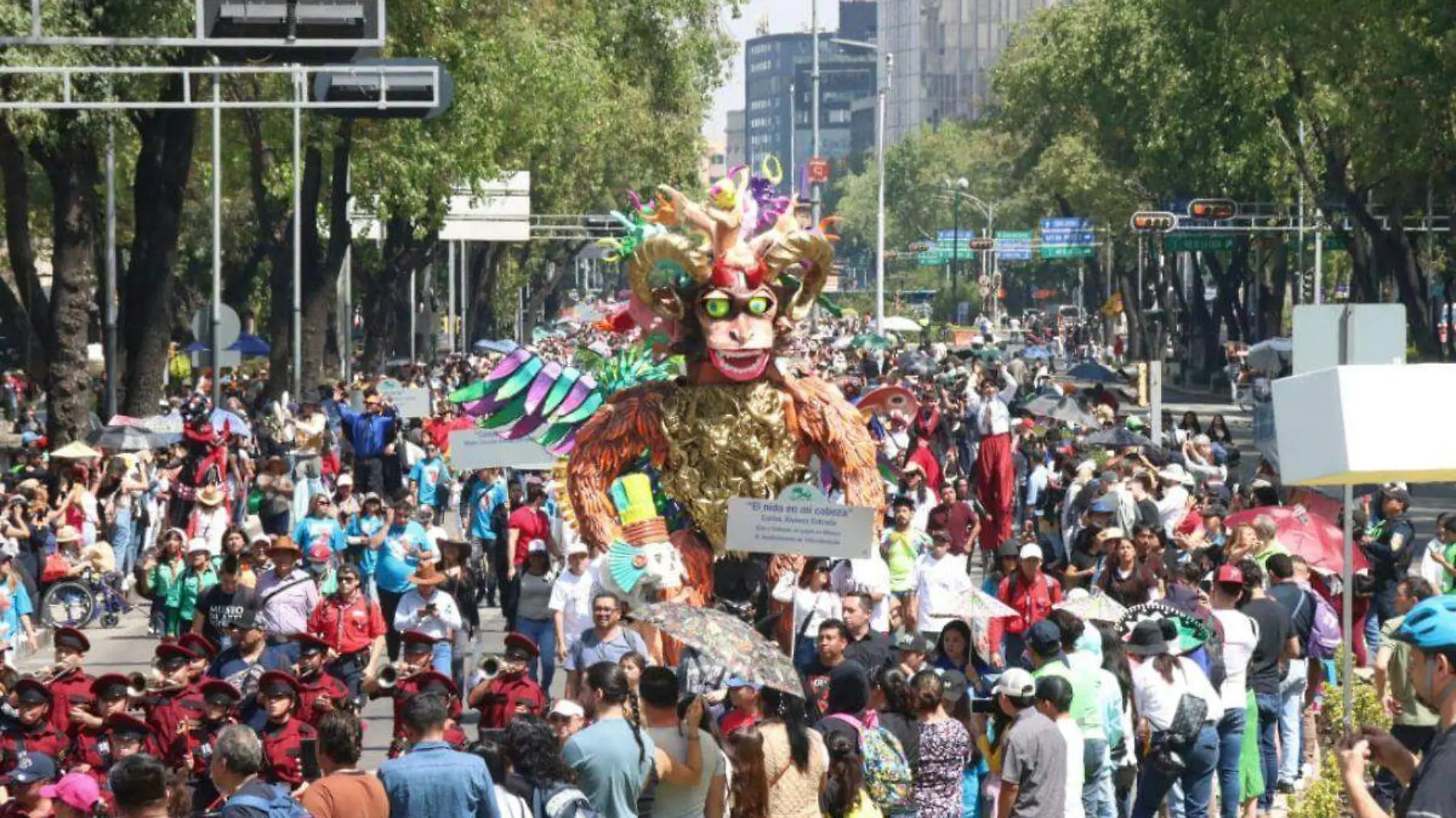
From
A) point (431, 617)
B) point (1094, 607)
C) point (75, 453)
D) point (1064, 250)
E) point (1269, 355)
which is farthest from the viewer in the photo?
point (1064, 250)

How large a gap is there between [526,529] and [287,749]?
7737 millimetres

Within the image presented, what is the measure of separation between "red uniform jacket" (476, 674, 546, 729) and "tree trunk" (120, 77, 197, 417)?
19354mm

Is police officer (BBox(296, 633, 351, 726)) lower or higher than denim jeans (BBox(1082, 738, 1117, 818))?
higher

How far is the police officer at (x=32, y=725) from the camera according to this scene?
12.0 meters

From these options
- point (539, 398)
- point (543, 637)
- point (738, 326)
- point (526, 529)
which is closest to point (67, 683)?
point (543, 637)

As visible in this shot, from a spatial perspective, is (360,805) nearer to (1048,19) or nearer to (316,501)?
(316,501)

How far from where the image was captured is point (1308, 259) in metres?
77.1

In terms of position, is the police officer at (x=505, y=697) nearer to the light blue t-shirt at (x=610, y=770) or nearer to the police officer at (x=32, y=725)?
the police officer at (x=32, y=725)

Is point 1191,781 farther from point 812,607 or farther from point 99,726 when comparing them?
point 99,726

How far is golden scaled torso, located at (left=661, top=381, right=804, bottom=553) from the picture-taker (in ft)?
53.3

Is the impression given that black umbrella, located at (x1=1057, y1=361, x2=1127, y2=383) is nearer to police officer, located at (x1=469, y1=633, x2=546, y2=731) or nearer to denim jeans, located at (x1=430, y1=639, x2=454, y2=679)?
denim jeans, located at (x1=430, y1=639, x2=454, y2=679)

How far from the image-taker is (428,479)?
24953mm

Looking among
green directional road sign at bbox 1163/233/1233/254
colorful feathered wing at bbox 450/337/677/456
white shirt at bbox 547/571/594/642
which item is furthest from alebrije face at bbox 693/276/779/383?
green directional road sign at bbox 1163/233/1233/254

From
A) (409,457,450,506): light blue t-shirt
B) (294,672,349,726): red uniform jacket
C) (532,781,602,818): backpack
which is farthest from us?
(409,457,450,506): light blue t-shirt
